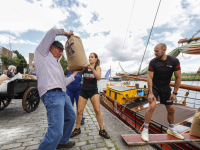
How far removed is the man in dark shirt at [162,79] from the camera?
268 centimetres

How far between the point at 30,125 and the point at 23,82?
1.89 m

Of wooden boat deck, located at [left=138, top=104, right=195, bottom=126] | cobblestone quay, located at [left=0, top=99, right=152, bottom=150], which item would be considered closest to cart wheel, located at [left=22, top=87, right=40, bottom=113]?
cobblestone quay, located at [left=0, top=99, right=152, bottom=150]

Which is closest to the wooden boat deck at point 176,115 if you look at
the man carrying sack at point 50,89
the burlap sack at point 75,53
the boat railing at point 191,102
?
the boat railing at point 191,102

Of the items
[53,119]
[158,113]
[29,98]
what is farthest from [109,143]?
[158,113]

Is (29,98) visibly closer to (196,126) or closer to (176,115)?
(196,126)

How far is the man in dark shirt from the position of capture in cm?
268

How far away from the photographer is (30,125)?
3.36 meters

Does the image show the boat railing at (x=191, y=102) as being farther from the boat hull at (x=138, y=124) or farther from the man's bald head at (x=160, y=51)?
the man's bald head at (x=160, y=51)

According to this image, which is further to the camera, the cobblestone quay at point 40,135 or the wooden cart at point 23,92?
the wooden cart at point 23,92

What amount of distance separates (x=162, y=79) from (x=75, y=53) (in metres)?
2.20

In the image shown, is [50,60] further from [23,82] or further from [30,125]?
[23,82]

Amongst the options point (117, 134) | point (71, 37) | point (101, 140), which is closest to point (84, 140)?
point (101, 140)

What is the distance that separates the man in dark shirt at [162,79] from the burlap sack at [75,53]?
172 cm

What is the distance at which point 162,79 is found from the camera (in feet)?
9.11
